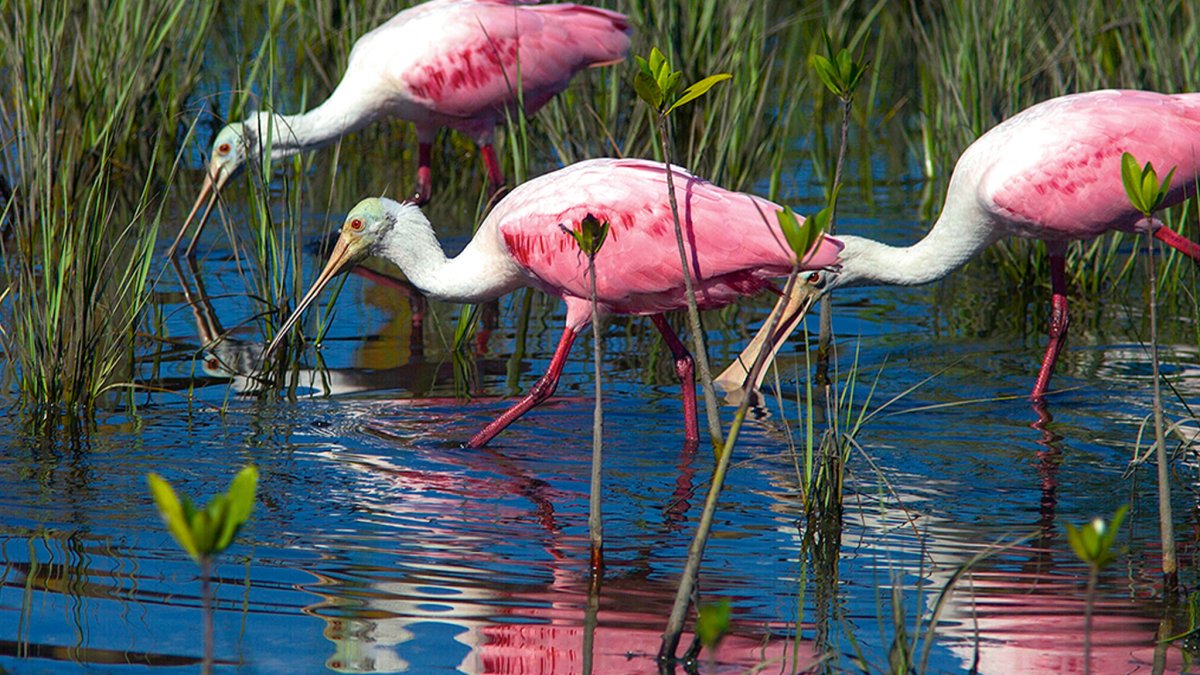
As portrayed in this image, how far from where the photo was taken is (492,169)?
830 centimetres

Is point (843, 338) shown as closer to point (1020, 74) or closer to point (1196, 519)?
point (1020, 74)

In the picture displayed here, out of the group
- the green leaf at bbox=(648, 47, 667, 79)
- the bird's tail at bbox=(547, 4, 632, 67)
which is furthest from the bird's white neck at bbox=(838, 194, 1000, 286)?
the green leaf at bbox=(648, 47, 667, 79)

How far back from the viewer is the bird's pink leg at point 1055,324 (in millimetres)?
6195

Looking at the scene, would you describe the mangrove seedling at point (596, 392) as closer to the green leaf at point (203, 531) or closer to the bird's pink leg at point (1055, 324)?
the green leaf at point (203, 531)

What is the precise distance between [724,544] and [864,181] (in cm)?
576

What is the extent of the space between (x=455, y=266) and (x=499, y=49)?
2419 mm

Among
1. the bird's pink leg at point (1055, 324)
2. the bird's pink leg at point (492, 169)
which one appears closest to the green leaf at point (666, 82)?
the bird's pink leg at point (1055, 324)

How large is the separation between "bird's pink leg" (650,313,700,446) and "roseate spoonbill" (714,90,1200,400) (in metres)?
0.32

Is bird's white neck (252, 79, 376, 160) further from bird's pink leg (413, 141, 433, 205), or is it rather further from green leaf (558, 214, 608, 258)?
green leaf (558, 214, 608, 258)

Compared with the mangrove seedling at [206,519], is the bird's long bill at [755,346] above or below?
above

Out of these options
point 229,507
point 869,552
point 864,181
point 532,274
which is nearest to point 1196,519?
point 869,552

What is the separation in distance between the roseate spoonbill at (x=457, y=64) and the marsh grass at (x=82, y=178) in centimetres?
57

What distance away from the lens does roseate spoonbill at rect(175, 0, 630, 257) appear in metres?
8.00

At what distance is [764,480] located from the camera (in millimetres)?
5078
